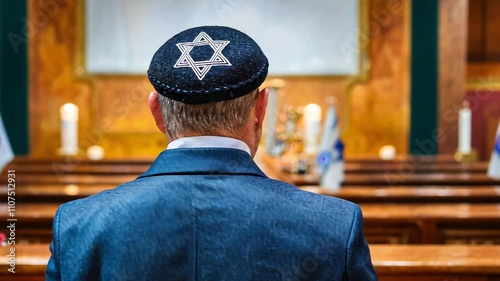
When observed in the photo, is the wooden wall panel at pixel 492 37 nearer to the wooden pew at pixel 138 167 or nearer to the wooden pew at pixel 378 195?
the wooden pew at pixel 138 167

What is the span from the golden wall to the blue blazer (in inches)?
324

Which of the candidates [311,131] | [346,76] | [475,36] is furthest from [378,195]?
[475,36]

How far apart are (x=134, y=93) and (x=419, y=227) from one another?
675 cm

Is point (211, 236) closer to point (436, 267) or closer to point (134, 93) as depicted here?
point (436, 267)

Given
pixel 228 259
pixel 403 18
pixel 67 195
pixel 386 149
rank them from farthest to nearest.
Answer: pixel 403 18 → pixel 386 149 → pixel 67 195 → pixel 228 259

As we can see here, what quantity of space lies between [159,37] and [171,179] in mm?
8421

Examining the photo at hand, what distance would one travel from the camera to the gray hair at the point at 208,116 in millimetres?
989

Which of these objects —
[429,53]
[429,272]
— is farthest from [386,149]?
[429,272]

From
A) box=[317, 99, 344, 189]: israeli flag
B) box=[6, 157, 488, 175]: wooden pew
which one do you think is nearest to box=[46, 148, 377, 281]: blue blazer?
box=[317, 99, 344, 189]: israeli flag

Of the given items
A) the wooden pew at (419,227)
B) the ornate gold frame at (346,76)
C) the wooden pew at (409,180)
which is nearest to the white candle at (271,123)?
the ornate gold frame at (346,76)

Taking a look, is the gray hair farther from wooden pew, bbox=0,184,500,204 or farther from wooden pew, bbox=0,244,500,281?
wooden pew, bbox=0,184,500,204

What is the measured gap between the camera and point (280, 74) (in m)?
9.29

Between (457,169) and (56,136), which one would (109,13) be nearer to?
(56,136)

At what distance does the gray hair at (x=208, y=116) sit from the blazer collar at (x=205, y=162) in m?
0.02
